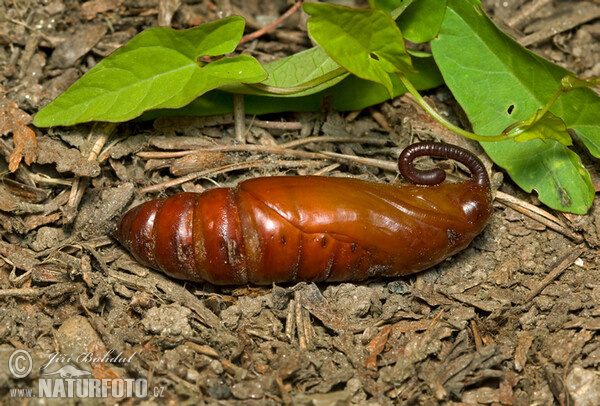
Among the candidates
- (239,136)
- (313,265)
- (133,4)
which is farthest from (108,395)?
(133,4)

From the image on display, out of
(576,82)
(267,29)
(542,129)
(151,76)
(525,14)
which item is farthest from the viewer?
(525,14)

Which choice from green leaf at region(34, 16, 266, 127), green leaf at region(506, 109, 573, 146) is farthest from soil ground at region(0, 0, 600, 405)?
green leaf at region(506, 109, 573, 146)

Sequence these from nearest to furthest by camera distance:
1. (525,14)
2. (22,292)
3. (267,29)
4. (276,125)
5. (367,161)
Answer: (22,292), (367,161), (276,125), (267,29), (525,14)

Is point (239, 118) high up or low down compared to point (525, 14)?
down

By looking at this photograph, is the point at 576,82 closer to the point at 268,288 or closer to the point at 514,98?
the point at 514,98

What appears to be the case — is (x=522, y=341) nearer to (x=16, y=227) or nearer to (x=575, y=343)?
(x=575, y=343)

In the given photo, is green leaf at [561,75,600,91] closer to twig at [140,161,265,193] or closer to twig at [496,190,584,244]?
twig at [496,190,584,244]

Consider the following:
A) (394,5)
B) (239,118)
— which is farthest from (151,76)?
(394,5)
